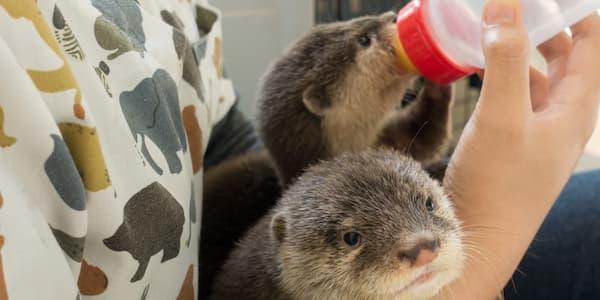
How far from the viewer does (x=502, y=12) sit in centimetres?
69

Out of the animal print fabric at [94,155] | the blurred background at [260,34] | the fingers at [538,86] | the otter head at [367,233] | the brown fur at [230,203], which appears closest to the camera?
the animal print fabric at [94,155]

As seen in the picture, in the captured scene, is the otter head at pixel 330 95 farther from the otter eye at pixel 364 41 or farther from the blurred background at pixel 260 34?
the blurred background at pixel 260 34

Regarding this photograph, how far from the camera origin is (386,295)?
685mm

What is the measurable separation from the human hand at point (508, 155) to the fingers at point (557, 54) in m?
0.04

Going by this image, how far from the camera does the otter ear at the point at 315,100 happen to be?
1.03 m

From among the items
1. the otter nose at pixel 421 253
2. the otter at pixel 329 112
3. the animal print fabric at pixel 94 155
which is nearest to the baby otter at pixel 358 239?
the otter nose at pixel 421 253

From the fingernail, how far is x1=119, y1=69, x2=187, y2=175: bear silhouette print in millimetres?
391

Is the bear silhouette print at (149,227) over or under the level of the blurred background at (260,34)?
over

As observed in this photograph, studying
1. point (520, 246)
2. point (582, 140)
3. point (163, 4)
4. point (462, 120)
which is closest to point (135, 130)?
point (163, 4)

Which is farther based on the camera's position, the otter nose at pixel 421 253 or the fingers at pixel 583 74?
the fingers at pixel 583 74

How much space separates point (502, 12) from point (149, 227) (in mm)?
472

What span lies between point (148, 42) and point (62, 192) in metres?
0.28

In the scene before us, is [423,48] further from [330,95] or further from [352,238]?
[352,238]

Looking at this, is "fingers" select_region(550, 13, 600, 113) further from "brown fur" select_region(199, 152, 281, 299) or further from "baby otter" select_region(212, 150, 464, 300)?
"brown fur" select_region(199, 152, 281, 299)
